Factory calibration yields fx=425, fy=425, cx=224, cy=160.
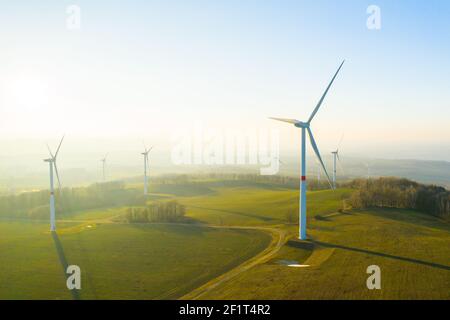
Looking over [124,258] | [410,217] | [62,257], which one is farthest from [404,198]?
[62,257]

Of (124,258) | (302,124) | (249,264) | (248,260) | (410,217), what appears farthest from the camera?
(410,217)

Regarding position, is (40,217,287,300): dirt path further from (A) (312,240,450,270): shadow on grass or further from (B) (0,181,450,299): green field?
(A) (312,240,450,270): shadow on grass

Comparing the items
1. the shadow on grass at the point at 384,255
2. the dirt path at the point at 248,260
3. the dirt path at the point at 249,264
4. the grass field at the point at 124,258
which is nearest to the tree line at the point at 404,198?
the dirt path at the point at 248,260

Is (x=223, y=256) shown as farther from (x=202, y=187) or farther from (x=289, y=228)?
(x=202, y=187)

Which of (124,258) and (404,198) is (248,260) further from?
(404,198)

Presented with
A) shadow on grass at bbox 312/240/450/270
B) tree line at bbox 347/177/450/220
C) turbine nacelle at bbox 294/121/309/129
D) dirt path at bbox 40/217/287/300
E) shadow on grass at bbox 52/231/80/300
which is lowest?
shadow on grass at bbox 52/231/80/300

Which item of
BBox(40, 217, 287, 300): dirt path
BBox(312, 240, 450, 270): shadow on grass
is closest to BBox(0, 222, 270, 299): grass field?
BBox(40, 217, 287, 300): dirt path

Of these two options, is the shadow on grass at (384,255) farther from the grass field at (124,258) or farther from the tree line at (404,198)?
the tree line at (404,198)
